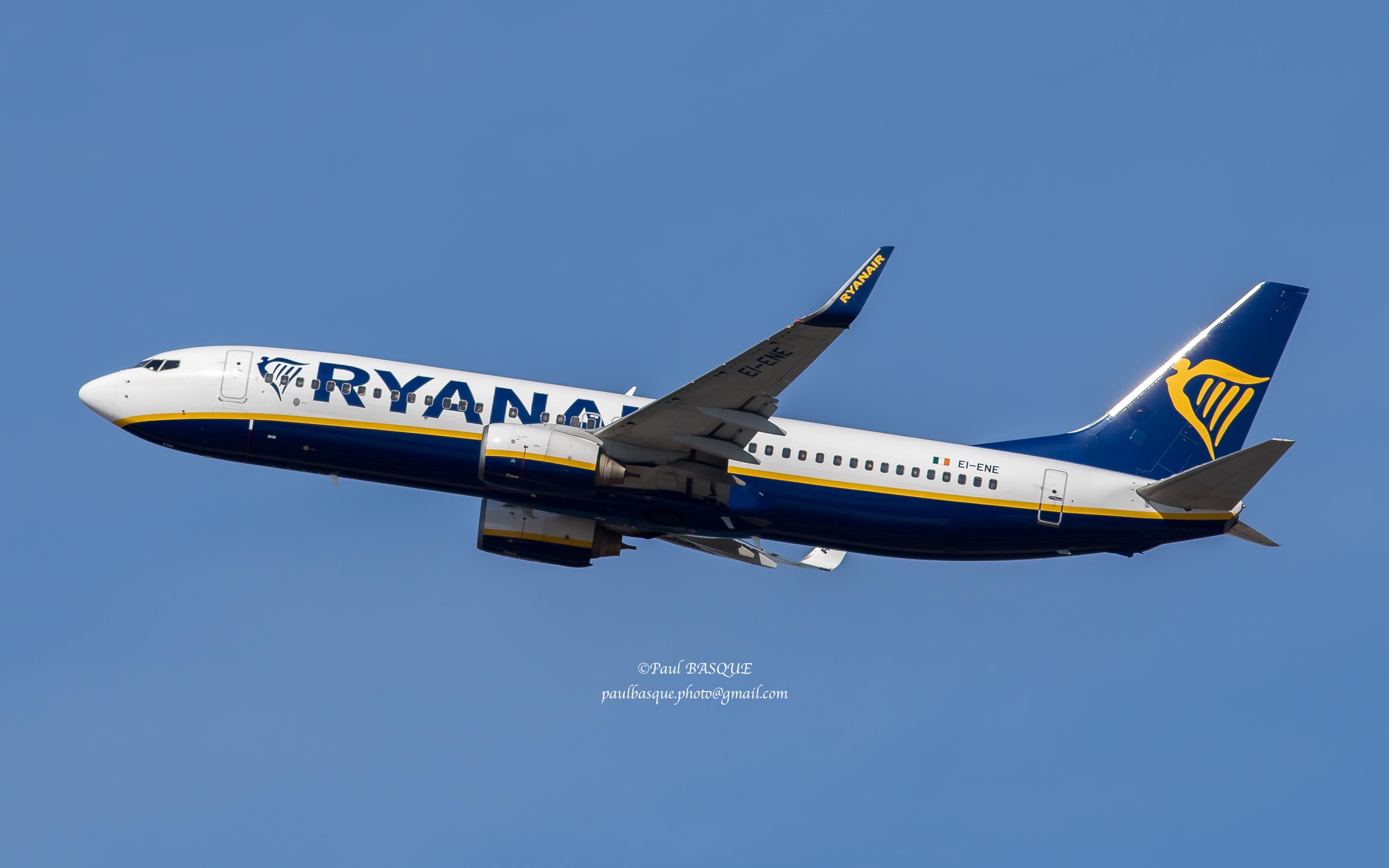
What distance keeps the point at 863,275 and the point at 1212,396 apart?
17873 millimetres

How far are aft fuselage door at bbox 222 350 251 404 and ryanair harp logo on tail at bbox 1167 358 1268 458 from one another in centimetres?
2978

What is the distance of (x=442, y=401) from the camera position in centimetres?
4591

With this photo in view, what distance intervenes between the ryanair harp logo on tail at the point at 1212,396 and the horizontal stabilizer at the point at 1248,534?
12.3 ft

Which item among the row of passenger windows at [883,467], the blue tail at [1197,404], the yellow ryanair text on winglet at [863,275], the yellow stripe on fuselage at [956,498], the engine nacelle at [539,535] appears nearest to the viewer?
the yellow ryanair text on winglet at [863,275]

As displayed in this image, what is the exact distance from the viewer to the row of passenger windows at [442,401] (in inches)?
1805

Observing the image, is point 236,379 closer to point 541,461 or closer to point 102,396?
point 102,396

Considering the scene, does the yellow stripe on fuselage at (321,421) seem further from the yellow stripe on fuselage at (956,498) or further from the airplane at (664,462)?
the yellow stripe on fuselage at (956,498)

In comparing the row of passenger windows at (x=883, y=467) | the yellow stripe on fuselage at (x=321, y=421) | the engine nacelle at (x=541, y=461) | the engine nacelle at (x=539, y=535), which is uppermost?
the row of passenger windows at (x=883, y=467)

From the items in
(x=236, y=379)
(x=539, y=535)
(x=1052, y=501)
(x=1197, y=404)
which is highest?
(x=1197, y=404)

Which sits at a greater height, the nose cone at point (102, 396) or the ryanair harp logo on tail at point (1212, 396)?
the ryanair harp logo on tail at point (1212, 396)

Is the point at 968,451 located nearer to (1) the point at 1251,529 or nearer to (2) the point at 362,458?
(1) the point at 1251,529

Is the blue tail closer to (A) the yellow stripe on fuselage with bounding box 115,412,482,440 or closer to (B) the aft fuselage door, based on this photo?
(A) the yellow stripe on fuselage with bounding box 115,412,482,440

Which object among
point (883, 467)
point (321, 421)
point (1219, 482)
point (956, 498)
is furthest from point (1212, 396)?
point (321, 421)

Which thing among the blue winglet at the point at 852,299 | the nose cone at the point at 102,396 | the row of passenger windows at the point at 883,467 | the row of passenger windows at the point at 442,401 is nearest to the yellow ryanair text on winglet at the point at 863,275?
the blue winglet at the point at 852,299
